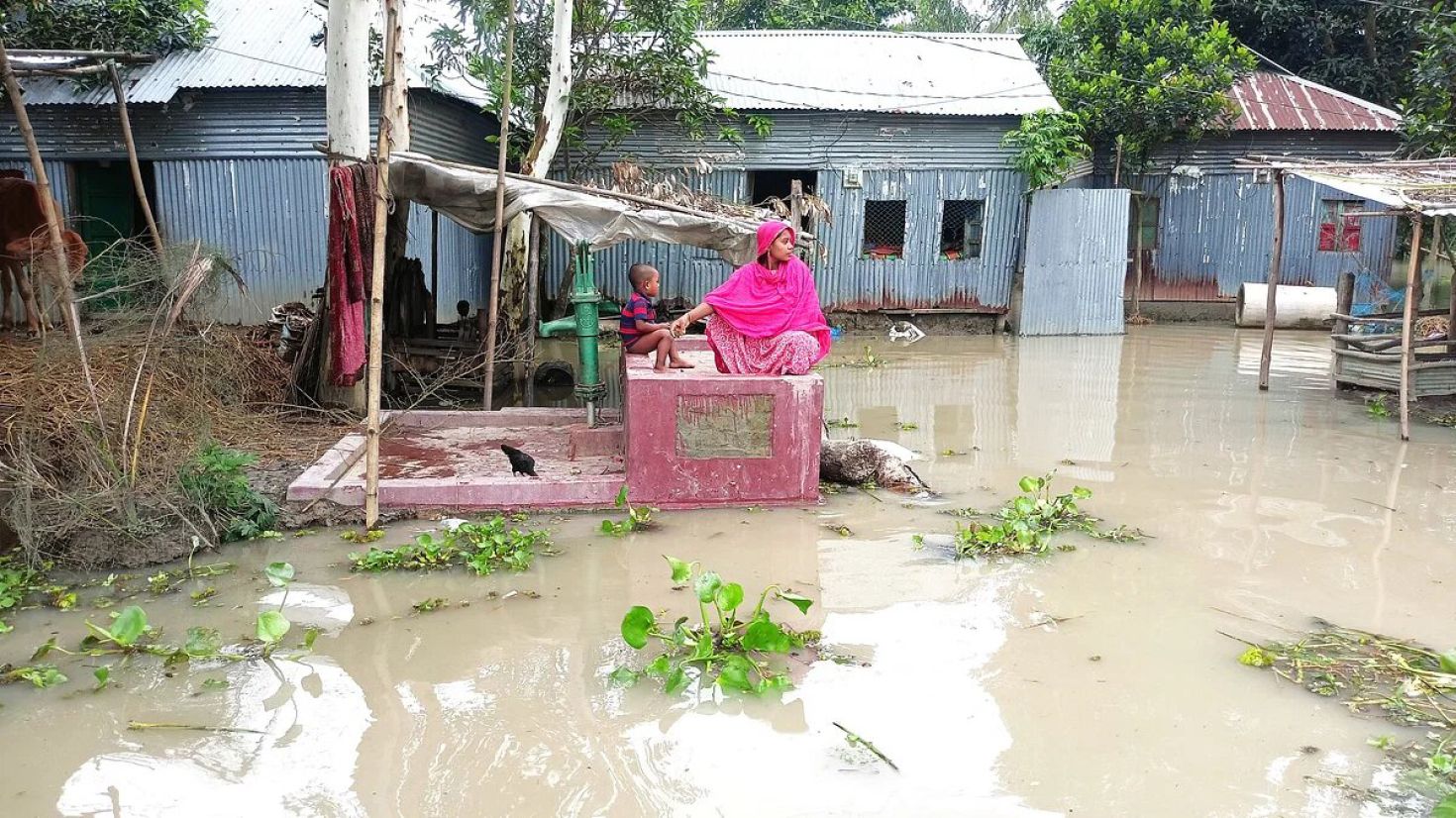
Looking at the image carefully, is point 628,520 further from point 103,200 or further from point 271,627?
point 103,200

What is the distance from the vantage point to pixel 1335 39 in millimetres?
19438

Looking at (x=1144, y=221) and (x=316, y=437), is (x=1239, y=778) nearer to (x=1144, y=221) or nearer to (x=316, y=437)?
(x=316, y=437)

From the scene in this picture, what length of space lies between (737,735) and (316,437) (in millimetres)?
4924

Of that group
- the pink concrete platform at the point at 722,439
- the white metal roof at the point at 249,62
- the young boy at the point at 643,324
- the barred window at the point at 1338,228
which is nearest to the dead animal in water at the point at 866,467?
the pink concrete platform at the point at 722,439

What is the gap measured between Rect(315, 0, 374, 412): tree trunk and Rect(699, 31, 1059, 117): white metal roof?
7787 mm

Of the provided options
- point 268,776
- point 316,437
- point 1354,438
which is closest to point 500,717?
point 268,776

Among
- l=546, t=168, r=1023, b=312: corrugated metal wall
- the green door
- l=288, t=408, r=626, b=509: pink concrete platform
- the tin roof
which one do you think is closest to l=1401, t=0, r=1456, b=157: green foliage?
the tin roof

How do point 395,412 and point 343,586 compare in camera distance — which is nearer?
point 343,586

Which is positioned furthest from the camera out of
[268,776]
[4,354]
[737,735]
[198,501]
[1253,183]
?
[1253,183]

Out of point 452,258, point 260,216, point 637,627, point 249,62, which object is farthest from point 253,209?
point 637,627

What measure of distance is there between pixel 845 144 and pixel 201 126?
8772mm

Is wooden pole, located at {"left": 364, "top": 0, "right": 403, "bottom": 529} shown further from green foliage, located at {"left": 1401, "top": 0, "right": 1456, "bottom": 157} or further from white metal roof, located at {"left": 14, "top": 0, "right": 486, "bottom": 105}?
green foliage, located at {"left": 1401, "top": 0, "right": 1456, "bottom": 157}

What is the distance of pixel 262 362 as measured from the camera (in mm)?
7973

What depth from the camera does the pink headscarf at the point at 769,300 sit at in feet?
21.5
